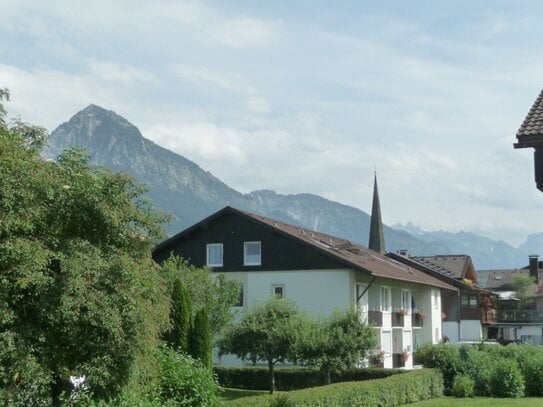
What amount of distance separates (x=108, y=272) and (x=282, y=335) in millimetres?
19182

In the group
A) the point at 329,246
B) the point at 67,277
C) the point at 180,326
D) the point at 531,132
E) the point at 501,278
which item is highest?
the point at 501,278

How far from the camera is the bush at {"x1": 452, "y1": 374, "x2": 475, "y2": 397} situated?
97.9 ft

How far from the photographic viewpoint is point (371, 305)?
45188mm

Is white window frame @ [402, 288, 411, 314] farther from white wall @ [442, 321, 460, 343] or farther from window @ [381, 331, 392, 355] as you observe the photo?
white wall @ [442, 321, 460, 343]

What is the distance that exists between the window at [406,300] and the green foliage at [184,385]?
34904 millimetres

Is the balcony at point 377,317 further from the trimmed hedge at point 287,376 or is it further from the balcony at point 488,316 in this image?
the balcony at point 488,316

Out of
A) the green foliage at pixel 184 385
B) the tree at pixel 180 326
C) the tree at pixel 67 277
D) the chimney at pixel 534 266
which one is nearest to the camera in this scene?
the tree at pixel 67 277

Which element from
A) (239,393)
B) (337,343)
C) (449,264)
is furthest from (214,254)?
(449,264)

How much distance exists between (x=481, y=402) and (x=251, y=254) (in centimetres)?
1909

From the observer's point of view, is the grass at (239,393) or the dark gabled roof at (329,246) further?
the dark gabled roof at (329,246)

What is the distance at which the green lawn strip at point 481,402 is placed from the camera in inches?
1011

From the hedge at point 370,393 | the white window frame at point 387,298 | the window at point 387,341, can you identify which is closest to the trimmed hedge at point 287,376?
the hedge at point 370,393

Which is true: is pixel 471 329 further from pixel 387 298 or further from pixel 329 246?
pixel 329 246

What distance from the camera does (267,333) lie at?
101ft
